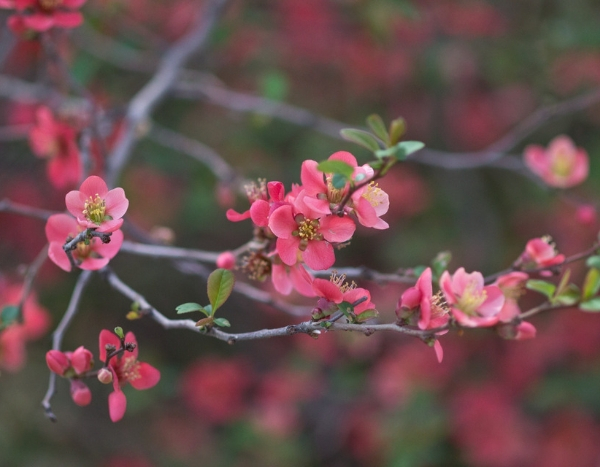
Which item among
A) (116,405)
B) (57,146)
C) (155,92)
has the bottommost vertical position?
(116,405)

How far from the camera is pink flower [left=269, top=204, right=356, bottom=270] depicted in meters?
0.78

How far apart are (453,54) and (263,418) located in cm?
165

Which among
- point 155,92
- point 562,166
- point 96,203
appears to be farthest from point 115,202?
point 562,166

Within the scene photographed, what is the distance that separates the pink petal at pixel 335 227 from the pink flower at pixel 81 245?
321 mm

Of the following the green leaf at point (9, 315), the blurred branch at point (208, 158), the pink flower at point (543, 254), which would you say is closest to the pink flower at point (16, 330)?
the green leaf at point (9, 315)

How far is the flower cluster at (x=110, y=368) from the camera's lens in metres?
0.82

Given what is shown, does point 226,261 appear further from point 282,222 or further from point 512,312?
point 512,312

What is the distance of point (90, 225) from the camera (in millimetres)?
749

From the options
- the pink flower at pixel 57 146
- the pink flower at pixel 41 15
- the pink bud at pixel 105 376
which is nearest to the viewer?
the pink bud at pixel 105 376

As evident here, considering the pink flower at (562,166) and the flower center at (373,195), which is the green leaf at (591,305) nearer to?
the flower center at (373,195)

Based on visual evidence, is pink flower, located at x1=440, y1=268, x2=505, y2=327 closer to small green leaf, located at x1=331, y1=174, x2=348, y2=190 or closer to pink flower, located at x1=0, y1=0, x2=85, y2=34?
small green leaf, located at x1=331, y1=174, x2=348, y2=190

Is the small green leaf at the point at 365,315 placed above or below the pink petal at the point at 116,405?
above

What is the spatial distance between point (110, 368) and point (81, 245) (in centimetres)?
19

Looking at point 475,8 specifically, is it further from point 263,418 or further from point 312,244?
point 312,244
